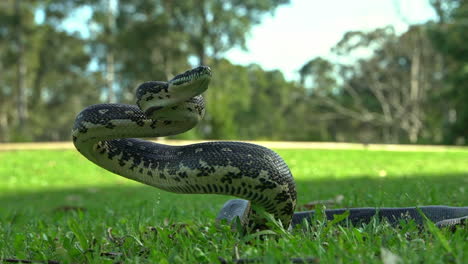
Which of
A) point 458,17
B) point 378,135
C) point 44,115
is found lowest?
point 378,135

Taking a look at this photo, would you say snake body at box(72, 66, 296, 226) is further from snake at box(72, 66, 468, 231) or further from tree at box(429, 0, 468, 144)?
tree at box(429, 0, 468, 144)

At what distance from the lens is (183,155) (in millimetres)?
3031

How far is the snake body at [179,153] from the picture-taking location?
277 centimetres

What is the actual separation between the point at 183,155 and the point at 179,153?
8 cm

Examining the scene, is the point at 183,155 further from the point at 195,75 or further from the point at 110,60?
the point at 110,60

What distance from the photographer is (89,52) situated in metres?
51.6

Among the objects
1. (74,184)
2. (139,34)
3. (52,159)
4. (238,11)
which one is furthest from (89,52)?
(74,184)

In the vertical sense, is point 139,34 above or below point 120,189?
above

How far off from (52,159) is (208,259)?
648 inches

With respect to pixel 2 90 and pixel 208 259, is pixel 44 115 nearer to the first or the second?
pixel 2 90

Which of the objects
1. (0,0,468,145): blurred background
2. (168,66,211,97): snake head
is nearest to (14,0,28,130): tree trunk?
(0,0,468,145): blurred background

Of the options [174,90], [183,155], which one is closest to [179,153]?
[183,155]

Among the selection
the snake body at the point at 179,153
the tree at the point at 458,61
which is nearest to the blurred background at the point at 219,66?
the tree at the point at 458,61

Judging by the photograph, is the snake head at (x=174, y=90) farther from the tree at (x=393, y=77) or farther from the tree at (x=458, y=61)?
the tree at (x=393, y=77)
